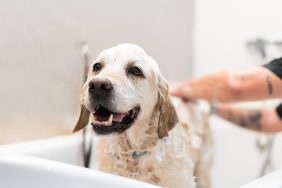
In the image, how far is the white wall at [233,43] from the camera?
1.58m

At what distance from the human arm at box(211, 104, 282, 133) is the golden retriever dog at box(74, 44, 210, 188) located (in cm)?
40

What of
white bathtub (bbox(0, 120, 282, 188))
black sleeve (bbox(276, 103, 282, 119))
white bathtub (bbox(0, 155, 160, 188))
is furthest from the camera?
black sleeve (bbox(276, 103, 282, 119))

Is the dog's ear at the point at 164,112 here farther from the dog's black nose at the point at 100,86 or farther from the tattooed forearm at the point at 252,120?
the tattooed forearm at the point at 252,120

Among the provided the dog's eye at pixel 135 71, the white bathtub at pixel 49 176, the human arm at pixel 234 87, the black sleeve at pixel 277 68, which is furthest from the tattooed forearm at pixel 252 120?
the white bathtub at pixel 49 176

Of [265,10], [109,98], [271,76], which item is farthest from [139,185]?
[265,10]

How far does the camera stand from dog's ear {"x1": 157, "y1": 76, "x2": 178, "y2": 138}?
0.83 metres

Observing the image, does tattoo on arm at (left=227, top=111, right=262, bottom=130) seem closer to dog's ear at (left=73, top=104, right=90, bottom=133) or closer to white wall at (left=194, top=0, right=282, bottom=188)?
white wall at (left=194, top=0, right=282, bottom=188)

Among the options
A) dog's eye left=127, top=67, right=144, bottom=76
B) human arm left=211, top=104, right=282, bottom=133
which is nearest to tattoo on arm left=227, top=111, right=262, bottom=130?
human arm left=211, top=104, right=282, bottom=133

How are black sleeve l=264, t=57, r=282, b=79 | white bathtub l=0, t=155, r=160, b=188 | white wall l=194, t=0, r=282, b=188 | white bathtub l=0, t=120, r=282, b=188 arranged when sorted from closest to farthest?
1. white bathtub l=0, t=155, r=160, b=188
2. black sleeve l=264, t=57, r=282, b=79
3. white bathtub l=0, t=120, r=282, b=188
4. white wall l=194, t=0, r=282, b=188

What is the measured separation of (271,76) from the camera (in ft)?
3.32

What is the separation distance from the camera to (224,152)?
1564 mm

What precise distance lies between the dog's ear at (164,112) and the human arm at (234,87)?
0.25 meters

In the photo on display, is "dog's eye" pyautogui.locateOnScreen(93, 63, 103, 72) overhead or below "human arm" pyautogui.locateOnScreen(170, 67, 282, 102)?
overhead

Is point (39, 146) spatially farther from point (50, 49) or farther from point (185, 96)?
point (185, 96)
